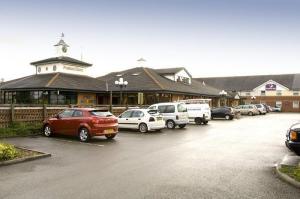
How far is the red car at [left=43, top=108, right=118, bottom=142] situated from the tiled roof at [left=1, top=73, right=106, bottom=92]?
15306 millimetres

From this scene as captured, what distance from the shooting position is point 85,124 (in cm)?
1592

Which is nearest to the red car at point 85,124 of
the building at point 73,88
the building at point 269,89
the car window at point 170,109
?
the car window at point 170,109

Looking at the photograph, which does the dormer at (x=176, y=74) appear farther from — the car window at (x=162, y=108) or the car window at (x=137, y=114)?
the car window at (x=137, y=114)

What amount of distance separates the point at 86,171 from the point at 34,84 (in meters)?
26.2

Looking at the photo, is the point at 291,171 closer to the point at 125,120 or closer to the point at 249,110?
the point at 125,120

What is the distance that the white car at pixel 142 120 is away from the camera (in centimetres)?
2062

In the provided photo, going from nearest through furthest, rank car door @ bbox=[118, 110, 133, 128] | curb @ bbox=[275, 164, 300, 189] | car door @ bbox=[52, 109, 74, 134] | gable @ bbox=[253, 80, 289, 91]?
curb @ bbox=[275, 164, 300, 189]
car door @ bbox=[52, 109, 74, 134]
car door @ bbox=[118, 110, 133, 128]
gable @ bbox=[253, 80, 289, 91]

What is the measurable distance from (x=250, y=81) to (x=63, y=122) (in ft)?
247

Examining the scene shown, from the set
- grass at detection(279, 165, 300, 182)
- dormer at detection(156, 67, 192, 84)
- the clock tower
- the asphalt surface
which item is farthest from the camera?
dormer at detection(156, 67, 192, 84)

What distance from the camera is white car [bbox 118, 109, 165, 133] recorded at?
2062cm

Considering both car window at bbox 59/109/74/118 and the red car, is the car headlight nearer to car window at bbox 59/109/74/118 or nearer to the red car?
the red car

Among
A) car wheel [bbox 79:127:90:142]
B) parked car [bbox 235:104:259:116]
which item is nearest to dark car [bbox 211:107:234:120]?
parked car [bbox 235:104:259:116]

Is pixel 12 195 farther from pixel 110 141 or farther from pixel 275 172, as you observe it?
pixel 110 141

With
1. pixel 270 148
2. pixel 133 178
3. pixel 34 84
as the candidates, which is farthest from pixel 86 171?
pixel 34 84
